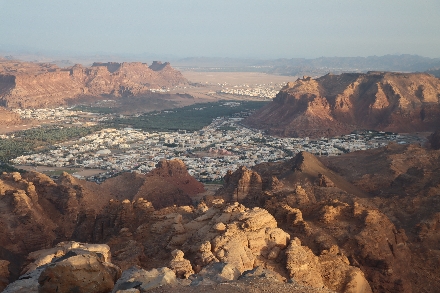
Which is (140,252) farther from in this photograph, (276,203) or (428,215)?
(428,215)

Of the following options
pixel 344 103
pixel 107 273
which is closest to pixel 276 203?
pixel 107 273

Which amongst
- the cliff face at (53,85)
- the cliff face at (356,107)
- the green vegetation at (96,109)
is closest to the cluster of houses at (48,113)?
the green vegetation at (96,109)

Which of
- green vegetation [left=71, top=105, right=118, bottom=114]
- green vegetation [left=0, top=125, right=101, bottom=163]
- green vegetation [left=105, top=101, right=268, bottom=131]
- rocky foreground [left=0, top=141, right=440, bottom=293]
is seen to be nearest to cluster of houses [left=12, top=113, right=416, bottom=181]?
green vegetation [left=0, top=125, right=101, bottom=163]

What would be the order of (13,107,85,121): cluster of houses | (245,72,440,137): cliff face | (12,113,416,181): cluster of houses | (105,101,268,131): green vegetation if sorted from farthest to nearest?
1. (13,107,85,121): cluster of houses
2. (105,101,268,131): green vegetation
3. (245,72,440,137): cliff face
4. (12,113,416,181): cluster of houses

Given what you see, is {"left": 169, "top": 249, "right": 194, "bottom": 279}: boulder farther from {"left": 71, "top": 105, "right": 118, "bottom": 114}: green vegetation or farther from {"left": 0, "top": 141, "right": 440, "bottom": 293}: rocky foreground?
{"left": 71, "top": 105, "right": 118, "bottom": 114}: green vegetation

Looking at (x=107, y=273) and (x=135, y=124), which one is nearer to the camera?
(x=107, y=273)

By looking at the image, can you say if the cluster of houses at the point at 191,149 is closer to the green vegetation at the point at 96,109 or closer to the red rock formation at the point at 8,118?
the red rock formation at the point at 8,118
